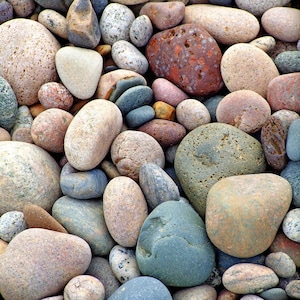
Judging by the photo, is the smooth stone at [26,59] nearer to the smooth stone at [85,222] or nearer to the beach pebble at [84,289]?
the smooth stone at [85,222]

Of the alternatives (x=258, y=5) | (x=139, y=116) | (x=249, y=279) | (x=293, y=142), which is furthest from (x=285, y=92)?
(x=249, y=279)

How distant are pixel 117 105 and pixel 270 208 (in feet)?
3.05

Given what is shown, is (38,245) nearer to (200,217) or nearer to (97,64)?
(200,217)

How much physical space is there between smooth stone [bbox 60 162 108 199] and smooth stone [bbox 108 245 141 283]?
0.28m

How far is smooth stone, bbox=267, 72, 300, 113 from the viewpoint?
2217mm

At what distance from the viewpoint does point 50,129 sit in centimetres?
216

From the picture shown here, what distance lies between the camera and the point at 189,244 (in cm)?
184

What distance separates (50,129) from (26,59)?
47 centimetres

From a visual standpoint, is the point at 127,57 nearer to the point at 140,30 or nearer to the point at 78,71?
the point at 140,30

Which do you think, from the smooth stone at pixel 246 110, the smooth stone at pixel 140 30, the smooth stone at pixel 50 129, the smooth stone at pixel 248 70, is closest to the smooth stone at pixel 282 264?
the smooth stone at pixel 246 110

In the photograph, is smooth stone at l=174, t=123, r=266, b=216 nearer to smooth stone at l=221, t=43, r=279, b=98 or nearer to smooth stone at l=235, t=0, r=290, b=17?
smooth stone at l=221, t=43, r=279, b=98

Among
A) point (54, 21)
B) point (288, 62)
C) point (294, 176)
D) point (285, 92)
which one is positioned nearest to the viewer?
point (294, 176)

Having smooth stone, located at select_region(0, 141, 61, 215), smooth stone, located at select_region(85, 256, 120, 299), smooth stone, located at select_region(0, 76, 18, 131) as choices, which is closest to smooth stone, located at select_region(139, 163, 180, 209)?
smooth stone, located at select_region(85, 256, 120, 299)

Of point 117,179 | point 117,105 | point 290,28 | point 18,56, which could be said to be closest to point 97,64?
point 117,105
